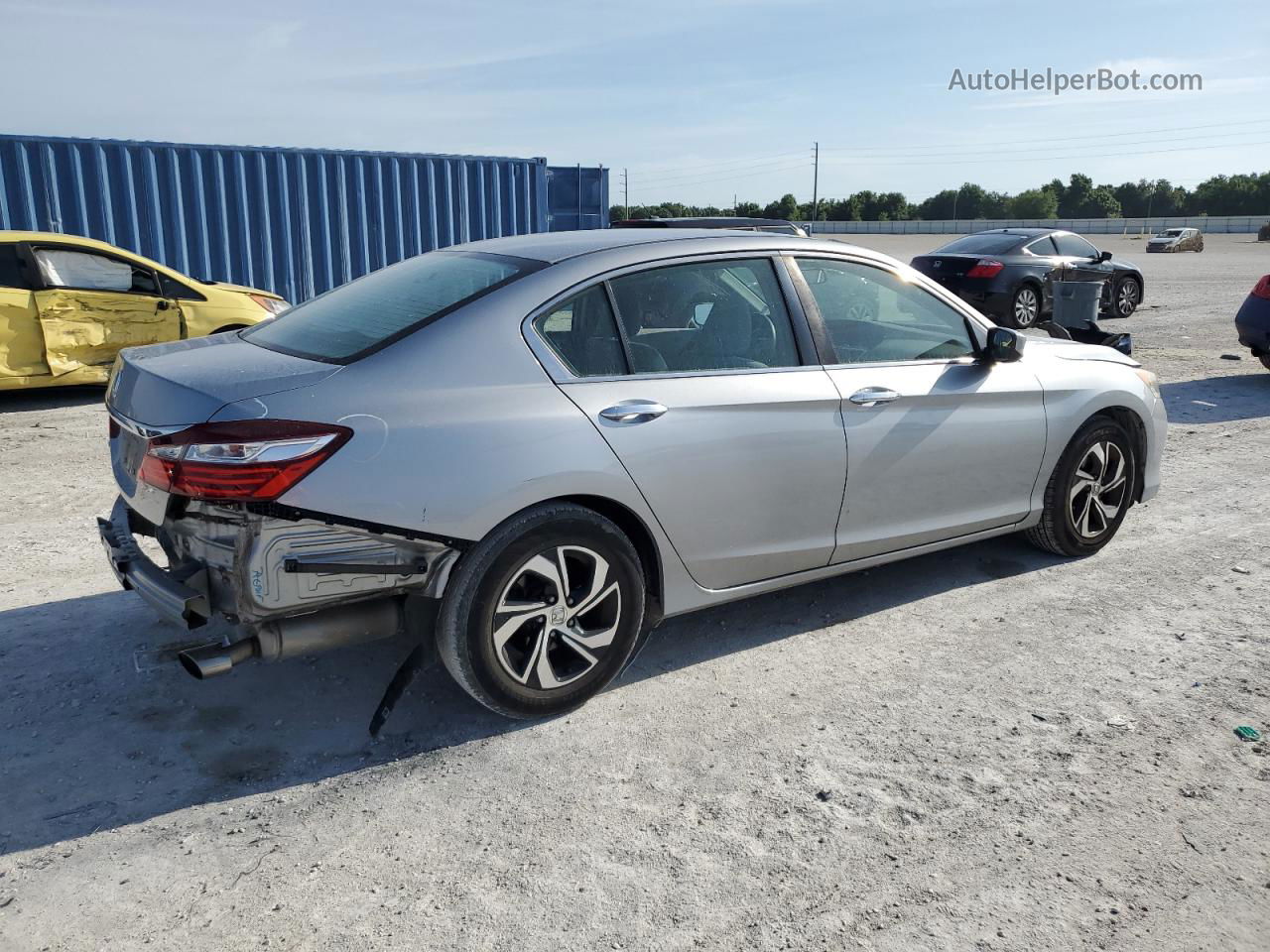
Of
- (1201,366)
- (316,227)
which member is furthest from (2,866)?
(316,227)

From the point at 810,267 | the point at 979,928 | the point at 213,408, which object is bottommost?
the point at 979,928

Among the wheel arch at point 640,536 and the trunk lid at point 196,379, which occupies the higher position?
the trunk lid at point 196,379

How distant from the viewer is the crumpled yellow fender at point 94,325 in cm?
925

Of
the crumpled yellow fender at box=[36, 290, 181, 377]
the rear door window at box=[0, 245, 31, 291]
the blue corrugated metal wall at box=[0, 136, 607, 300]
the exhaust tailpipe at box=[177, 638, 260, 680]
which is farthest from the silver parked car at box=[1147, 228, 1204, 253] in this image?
the exhaust tailpipe at box=[177, 638, 260, 680]

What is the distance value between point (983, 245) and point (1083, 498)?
12.1 m

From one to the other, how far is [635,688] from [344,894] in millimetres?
1461

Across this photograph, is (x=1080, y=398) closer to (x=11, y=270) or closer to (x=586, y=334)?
(x=586, y=334)

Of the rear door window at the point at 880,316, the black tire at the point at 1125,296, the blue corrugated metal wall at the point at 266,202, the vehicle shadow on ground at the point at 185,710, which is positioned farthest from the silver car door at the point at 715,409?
the black tire at the point at 1125,296

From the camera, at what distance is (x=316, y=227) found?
49.4ft

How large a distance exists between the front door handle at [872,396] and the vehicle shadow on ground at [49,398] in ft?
25.7

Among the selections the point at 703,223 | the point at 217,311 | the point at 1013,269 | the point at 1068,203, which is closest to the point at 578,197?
the point at 1013,269

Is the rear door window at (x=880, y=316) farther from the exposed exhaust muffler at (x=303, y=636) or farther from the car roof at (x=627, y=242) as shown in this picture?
the exposed exhaust muffler at (x=303, y=636)

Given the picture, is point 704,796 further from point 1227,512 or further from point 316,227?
point 316,227

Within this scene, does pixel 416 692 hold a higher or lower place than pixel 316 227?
lower
